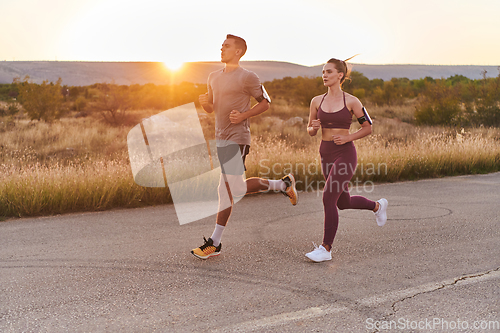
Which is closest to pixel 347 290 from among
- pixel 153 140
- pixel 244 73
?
pixel 244 73

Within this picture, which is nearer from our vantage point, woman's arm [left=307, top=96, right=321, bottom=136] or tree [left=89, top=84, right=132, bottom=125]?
woman's arm [left=307, top=96, right=321, bottom=136]

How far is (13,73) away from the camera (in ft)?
479

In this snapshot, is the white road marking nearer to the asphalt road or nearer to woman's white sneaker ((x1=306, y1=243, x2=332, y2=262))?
the asphalt road

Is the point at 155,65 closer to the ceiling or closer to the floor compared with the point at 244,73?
closer to the ceiling

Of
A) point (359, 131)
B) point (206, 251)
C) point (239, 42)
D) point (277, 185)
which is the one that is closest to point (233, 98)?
point (239, 42)

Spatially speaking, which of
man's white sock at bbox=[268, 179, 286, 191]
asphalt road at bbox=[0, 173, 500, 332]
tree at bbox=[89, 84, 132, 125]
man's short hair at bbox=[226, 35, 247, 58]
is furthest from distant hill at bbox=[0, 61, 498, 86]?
man's short hair at bbox=[226, 35, 247, 58]

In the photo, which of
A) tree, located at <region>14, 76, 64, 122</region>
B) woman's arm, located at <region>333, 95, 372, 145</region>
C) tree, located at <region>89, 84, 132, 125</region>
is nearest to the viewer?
woman's arm, located at <region>333, 95, 372, 145</region>

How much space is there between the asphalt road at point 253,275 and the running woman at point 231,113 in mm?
637

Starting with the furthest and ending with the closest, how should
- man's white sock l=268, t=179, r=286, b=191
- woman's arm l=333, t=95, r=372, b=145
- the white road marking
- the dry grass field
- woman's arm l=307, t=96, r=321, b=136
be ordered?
the dry grass field < man's white sock l=268, t=179, r=286, b=191 < woman's arm l=307, t=96, r=321, b=136 < woman's arm l=333, t=95, r=372, b=145 < the white road marking

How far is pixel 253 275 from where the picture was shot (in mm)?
4129

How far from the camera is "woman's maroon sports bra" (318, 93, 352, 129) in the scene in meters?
4.40

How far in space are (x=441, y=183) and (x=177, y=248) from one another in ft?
24.2

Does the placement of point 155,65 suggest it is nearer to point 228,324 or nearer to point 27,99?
point 27,99

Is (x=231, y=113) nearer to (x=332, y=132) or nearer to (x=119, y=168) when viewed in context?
(x=332, y=132)
